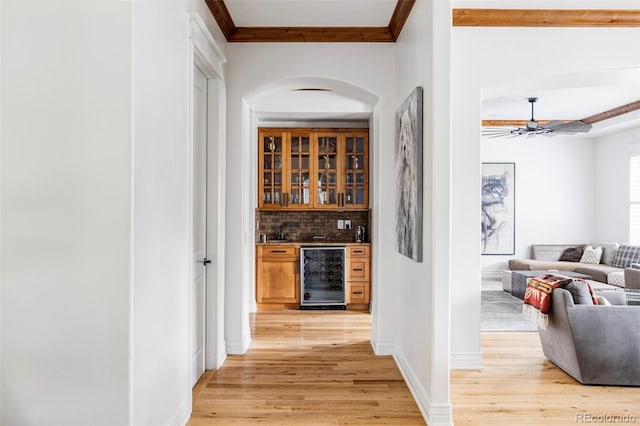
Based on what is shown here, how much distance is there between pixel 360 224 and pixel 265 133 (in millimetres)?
1830

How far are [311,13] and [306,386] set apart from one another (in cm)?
289

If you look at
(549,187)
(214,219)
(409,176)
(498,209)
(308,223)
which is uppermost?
(549,187)

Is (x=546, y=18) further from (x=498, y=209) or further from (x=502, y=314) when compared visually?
(x=498, y=209)

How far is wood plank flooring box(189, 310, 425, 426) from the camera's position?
2.81 metres

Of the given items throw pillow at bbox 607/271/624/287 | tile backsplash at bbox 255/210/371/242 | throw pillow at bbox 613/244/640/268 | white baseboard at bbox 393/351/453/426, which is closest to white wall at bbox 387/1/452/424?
white baseboard at bbox 393/351/453/426

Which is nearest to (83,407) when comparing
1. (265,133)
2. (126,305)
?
(126,305)

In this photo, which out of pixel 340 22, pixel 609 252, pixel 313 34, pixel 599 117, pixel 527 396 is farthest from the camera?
pixel 609 252

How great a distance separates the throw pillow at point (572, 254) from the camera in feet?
24.9

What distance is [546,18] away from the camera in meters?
3.58

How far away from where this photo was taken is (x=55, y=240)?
6.32ft

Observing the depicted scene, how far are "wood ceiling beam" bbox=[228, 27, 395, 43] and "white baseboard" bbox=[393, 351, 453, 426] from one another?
2.75m

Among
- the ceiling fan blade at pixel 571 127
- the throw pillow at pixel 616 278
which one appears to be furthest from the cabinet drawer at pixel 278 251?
the throw pillow at pixel 616 278

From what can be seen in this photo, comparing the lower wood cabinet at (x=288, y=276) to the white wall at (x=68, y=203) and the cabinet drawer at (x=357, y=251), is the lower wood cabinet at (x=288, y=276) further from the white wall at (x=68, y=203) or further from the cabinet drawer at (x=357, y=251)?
the white wall at (x=68, y=203)

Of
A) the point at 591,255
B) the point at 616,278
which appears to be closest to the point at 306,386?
the point at 616,278
